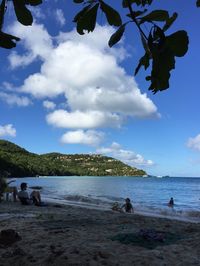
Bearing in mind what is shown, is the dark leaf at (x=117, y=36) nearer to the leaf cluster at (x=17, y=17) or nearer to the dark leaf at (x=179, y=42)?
the dark leaf at (x=179, y=42)

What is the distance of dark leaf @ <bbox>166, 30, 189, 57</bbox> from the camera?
195 cm

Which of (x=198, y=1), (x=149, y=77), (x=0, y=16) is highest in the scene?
(x=198, y=1)

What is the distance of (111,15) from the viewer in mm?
2117

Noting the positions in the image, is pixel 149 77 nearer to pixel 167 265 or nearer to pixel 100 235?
pixel 167 265

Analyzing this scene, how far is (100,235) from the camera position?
9844 mm

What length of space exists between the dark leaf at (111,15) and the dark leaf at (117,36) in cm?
4

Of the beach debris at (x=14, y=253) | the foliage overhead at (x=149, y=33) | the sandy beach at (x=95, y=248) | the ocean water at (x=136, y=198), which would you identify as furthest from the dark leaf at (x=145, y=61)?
the ocean water at (x=136, y=198)

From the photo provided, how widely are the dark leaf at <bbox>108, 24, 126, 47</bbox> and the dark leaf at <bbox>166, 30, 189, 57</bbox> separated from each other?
0.26 metres

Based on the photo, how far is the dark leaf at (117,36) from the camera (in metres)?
2.11

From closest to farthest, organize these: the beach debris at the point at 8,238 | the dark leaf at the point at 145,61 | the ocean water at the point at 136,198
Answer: the dark leaf at the point at 145,61 < the beach debris at the point at 8,238 < the ocean water at the point at 136,198

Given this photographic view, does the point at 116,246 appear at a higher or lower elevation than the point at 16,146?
lower

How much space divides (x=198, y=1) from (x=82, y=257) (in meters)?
5.34

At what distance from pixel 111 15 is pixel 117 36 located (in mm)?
100

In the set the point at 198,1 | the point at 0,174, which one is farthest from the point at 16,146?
the point at 198,1
